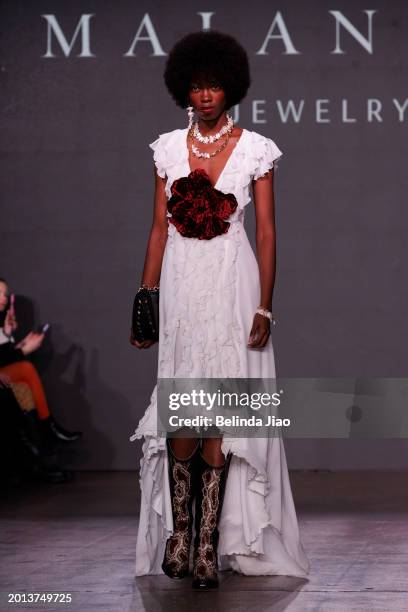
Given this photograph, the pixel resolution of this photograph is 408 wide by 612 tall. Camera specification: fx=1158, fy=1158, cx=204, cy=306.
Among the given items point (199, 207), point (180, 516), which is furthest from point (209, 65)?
point (180, 516)

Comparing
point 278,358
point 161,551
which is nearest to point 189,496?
point 161,551

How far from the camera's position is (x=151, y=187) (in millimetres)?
6293

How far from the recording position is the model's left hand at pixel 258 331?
10.6 feet

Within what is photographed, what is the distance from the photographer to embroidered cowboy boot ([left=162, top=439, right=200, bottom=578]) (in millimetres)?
3193

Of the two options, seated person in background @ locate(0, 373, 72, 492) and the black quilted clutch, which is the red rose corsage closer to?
the black quilted clutch

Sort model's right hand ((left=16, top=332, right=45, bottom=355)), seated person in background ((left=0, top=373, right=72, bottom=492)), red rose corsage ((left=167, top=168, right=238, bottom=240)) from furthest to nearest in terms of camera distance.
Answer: model's right hand ((left=16, top=332, right=45, bottom=355)) → seated person in background ((left=0, top=373, right=72, bottom=492)) → red rose corsage ((left=167, top=168, right=238, bottom=240))

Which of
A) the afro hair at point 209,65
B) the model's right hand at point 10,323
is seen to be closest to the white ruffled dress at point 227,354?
the afro hair at point 209,65

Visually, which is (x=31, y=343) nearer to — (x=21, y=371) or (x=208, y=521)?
(x=21, y=371)

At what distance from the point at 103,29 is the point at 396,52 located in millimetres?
1586

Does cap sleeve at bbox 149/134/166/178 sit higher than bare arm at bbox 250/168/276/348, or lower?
higher

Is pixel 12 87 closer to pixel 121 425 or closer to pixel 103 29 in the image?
pixel 103 29

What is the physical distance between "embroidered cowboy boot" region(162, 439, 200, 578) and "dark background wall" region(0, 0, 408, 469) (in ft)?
9.71

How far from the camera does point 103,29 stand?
20.7 ft

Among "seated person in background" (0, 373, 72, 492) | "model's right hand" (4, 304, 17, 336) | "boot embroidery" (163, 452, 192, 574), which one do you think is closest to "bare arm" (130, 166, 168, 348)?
"boot embroidery" (163, 452, 192, 574)
